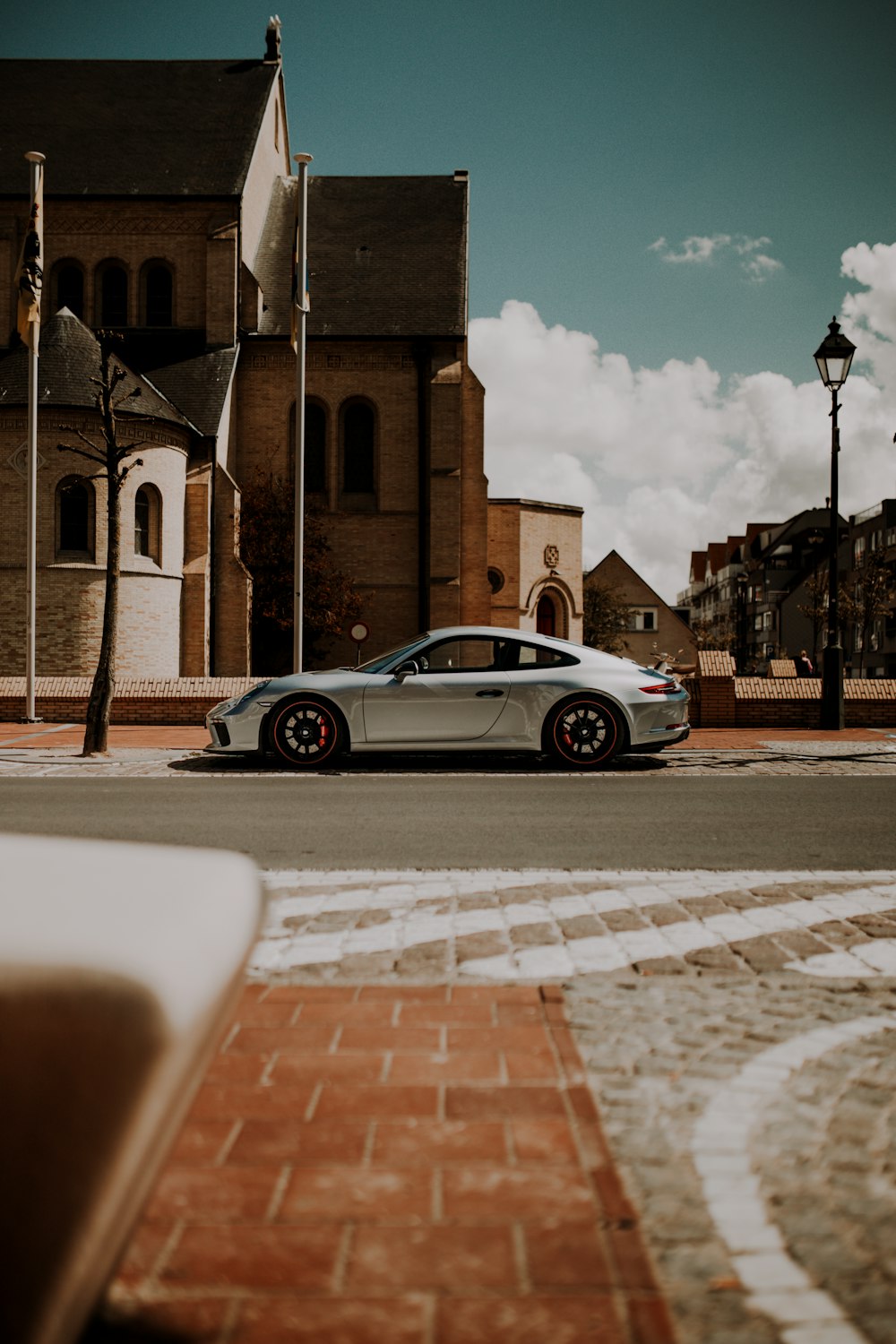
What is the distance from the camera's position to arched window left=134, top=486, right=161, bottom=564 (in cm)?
3212

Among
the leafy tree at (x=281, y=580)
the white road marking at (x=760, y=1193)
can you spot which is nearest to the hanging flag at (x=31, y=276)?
the leafy tree at (x=281, y=580)

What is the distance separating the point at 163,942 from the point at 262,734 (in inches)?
448

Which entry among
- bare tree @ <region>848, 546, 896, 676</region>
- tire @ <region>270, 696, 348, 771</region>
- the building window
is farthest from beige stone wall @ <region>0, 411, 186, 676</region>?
the building window

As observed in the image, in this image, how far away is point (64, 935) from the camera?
5.17 feet

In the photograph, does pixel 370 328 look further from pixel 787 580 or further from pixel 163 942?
pixel 787 580

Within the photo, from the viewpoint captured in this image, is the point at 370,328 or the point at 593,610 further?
the point at 593,610

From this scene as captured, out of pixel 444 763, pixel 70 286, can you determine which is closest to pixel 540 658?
pixel 444 763

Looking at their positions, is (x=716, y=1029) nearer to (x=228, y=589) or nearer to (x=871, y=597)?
(x=228, y=589)

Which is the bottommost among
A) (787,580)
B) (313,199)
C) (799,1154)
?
(799,1154)

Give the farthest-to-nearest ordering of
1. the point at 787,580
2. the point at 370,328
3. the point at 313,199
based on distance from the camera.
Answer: the point at 787,580, the point at 313,199, the point at 370,328

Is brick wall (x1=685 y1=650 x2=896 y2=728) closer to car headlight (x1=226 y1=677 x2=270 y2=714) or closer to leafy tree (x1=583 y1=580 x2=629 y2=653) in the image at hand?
car headlight (x1=226 y1=677 x2=270 y2=714)

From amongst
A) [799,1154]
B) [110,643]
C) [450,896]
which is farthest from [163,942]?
[110,643]

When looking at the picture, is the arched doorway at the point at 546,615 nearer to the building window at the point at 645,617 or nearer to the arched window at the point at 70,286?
the arched window at the point at 70,286

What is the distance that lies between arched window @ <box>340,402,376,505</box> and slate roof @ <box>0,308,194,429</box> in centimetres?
692
